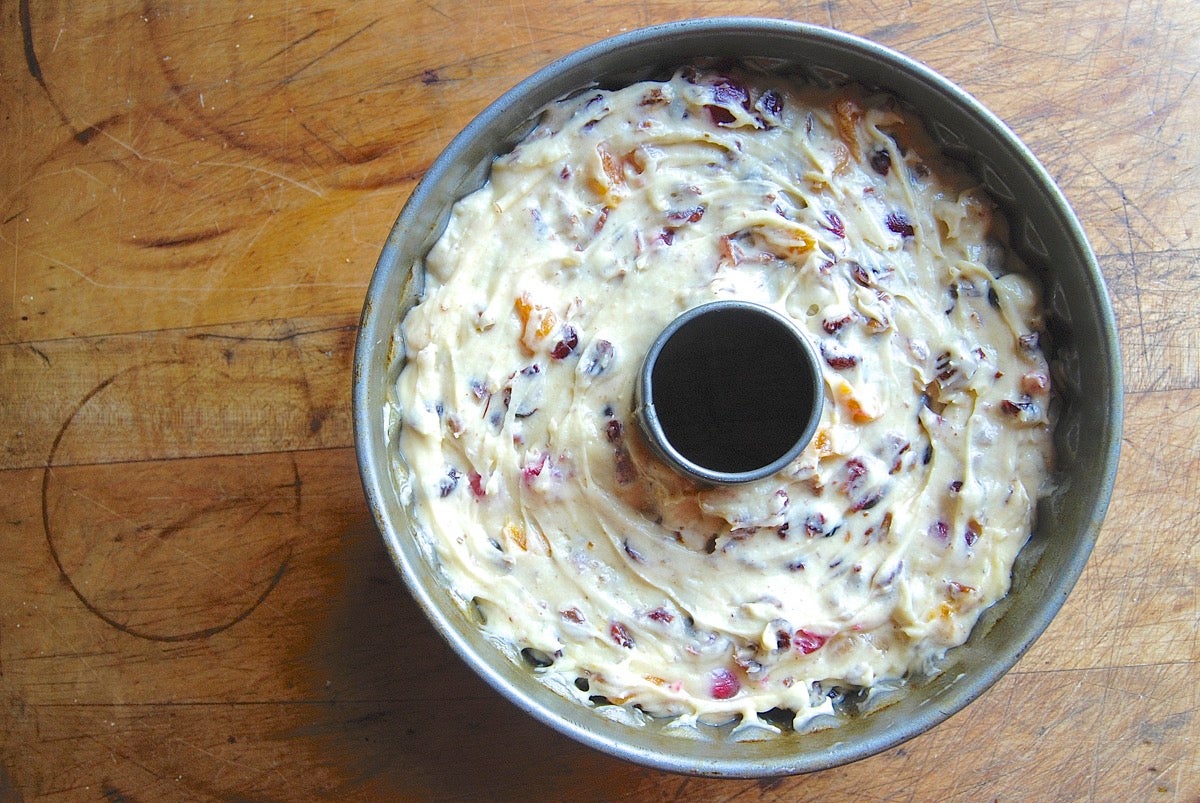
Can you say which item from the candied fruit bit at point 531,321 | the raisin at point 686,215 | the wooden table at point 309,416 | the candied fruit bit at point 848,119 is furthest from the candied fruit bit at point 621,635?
the candied fruit bit at point 848,119

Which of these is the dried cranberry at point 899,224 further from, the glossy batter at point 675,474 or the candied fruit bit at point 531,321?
the candied fruit bit at point 531,321

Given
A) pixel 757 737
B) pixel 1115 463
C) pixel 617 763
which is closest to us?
pixel 1115 463

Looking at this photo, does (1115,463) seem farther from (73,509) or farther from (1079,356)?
(73,509)

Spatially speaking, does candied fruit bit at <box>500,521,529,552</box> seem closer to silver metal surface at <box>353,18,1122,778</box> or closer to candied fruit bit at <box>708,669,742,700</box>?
silver metal surface at <box>353,18,1122,778</box>

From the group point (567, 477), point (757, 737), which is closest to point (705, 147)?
point (567, 477)

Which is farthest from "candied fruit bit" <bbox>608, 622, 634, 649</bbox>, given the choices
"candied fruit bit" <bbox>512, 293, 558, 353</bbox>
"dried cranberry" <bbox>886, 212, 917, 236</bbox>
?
"dried cranberry" <bbox>886, 212, 917, 236</bbox>

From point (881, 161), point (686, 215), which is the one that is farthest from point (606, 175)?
point (881, 161)
